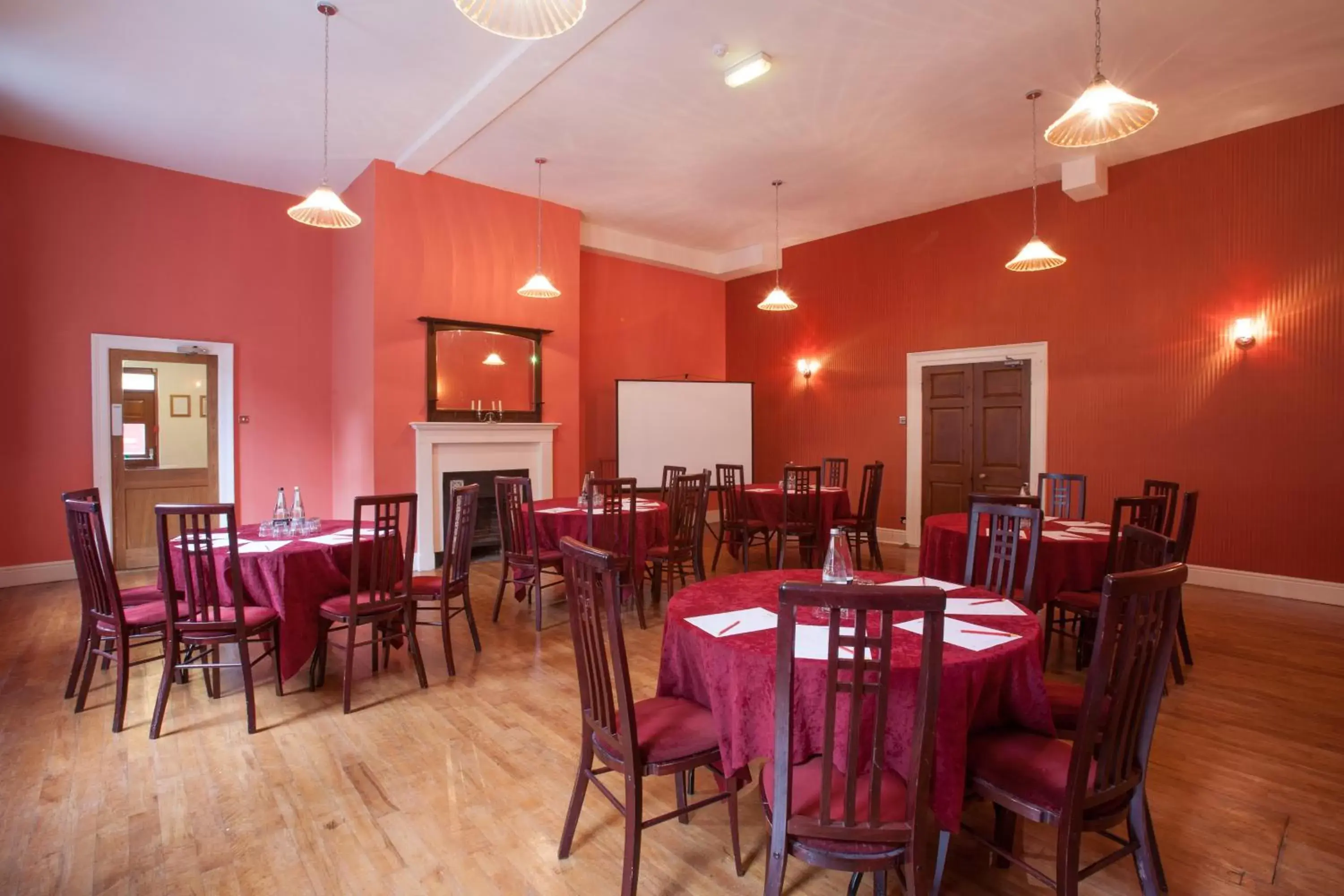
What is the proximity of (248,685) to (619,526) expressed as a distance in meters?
2.19

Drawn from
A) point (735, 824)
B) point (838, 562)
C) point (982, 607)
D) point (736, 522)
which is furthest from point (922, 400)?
point (735, 824)

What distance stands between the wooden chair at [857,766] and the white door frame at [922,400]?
18.6 feet

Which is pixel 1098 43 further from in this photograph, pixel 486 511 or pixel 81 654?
pixel 81 654

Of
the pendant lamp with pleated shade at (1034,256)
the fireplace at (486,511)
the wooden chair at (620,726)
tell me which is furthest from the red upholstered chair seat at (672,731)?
the fireplace at (486,511)

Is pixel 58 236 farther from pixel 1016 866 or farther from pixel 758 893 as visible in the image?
pixel 1016 866

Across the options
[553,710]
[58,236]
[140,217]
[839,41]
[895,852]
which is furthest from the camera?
[140,217]

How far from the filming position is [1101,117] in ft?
9.47

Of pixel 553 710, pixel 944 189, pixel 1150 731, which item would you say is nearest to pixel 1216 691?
pixel 1150 731

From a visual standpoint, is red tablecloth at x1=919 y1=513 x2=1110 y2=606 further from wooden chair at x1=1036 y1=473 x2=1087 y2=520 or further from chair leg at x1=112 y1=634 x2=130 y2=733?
chair leg at x1=112 y1=634 x2=130 y2=733

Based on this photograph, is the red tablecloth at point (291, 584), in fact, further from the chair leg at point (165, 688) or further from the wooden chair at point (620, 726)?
the wooden chair at point (620, 726)

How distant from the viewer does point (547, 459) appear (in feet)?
23.0

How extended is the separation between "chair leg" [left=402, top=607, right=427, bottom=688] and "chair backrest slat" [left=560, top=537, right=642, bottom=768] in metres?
1.69

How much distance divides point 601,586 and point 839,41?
3.95 meters

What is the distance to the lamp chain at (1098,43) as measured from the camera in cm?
376
